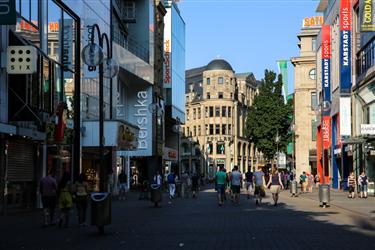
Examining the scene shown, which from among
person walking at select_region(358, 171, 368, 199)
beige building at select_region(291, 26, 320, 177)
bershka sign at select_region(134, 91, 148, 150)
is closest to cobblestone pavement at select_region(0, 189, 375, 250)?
person walking at select_region(358, 171, 368, 199)

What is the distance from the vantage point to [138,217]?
2341 cm

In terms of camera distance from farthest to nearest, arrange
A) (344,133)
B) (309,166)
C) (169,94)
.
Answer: (309,166)
(169,94)
(344,133)

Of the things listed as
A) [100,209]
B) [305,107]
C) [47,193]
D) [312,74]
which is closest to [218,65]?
[312,74]

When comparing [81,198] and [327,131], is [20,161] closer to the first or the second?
[81,198]

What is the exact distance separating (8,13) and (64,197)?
528 cm

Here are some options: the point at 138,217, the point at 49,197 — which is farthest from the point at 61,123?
the point at 49,197

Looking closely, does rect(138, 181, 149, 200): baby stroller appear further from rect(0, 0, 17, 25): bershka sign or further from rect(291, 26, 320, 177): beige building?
rect(291, 26, 320, 177): beige building

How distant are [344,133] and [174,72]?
30.2 meters

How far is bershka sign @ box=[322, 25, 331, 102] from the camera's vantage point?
5756cm

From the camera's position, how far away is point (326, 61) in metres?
57.8

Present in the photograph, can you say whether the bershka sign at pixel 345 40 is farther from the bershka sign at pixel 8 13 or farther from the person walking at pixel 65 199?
the bershka sign at pixel 8 13

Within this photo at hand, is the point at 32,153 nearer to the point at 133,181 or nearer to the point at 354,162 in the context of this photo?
the point at 354,162

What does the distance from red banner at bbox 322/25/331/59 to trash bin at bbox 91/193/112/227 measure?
145ft

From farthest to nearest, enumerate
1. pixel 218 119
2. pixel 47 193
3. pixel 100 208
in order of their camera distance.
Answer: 1. pixel 218 119
2. pixel 47 193
3. pixel 100 208
